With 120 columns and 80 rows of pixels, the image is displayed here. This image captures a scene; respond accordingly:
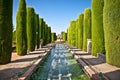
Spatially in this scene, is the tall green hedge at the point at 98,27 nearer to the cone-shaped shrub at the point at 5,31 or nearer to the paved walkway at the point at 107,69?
the paved walkway at the point at 107,69

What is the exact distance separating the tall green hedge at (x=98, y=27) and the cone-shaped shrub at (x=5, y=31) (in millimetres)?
7606

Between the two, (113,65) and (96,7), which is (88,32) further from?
(113,65)

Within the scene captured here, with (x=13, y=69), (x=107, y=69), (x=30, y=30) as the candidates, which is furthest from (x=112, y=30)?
(x=30, y=30)

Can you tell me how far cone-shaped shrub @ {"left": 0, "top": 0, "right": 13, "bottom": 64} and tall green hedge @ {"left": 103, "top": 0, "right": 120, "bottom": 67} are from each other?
6.73 metres

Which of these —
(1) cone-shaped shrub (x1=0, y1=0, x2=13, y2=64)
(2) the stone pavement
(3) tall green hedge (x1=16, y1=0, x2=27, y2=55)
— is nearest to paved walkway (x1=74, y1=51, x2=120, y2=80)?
(2) the stone pavement

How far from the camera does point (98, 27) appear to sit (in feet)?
70.7

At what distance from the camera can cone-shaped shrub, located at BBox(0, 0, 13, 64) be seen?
17.1 meters

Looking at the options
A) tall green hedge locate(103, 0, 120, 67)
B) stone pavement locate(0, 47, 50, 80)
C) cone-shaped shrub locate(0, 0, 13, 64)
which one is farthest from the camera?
cone-shaped shrub locate(0, 0, 13, 64)

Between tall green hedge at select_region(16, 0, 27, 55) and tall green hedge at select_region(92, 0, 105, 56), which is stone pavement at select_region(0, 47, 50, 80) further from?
tall green hedge at select_region(16, 0, 27, 55)

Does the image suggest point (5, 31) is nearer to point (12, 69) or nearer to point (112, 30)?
point (12, 69)

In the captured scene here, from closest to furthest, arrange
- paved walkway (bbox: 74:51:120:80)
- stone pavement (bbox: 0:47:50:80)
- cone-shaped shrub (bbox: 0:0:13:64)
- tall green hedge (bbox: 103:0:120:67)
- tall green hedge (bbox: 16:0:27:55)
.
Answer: paved walkway (bbox: 74:51:120:80)
stone pavement (bbox: 0:47:50:80)
tall green hedge (bbox: 103:0:120:67)
cone-shaped shrub (bbox: 0:0:13:64)
tall green hedge (bbox: 16:0:27:55)

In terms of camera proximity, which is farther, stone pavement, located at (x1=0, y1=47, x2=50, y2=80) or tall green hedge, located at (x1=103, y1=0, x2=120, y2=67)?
tall green hedge, located at (x1=103, y1=0, x2=120, y2=67)

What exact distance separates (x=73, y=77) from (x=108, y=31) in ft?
15.5

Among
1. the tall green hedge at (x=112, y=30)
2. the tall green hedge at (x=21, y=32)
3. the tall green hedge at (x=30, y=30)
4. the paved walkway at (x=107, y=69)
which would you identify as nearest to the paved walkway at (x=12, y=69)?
the paved walkway at (x=107, y=69)
